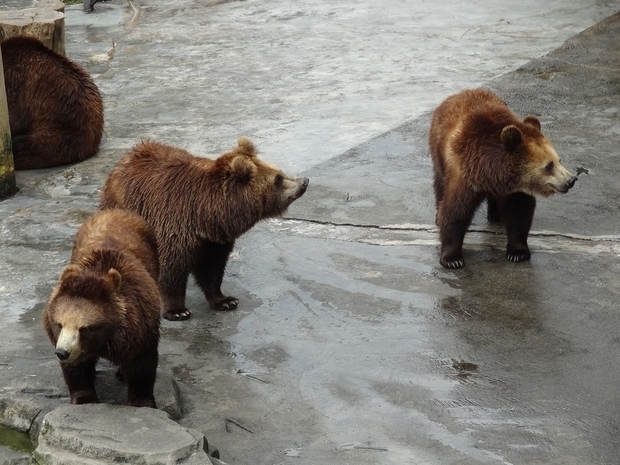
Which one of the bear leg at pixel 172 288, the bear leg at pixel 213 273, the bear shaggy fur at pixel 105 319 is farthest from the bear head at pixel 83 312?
the bear leg at pixel 213 273

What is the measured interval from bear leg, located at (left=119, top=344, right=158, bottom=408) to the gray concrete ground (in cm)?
19

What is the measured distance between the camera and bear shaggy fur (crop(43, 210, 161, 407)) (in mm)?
5074

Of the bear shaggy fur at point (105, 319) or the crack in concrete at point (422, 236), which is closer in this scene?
the bear shaggy fur at point (105, 319)

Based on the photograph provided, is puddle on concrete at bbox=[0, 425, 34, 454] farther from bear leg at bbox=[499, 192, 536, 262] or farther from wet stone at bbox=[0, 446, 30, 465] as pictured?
bear leg at bbox=[499, 192, 536, 262]

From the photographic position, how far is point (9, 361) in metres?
6.08

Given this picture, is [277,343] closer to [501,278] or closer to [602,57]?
[501,278]

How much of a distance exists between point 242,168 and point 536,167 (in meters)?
2.35

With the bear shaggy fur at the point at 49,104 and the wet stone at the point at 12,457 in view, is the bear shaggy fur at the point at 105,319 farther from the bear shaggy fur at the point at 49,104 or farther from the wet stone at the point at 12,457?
the bear shaggy fur at the point at 49,104

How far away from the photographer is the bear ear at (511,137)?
24.4 ft

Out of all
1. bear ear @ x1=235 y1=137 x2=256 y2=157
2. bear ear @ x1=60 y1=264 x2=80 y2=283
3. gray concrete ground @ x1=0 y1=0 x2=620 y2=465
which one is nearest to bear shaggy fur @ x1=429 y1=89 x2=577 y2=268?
gray concrete ground @ x1=0 y1=0 x2=620 y2=465

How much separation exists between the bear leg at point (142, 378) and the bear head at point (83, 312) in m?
0.20

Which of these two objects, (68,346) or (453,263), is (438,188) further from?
(68,346)

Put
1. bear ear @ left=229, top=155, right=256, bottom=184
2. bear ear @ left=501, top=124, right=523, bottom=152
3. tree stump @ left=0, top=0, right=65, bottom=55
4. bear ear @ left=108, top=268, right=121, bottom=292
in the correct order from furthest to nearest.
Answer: tree stump @ left=0, top=0, right=65, bottom=55 → bear ear @ left=501, top=124, right=523, bottom=152 → bear ear @ left=229, top=155, right=256, bottom=184 → bear ear @ left=108, top=268, right=121, bottom=292

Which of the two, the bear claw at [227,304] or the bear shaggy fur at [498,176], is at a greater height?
the bear shaggy fur at [498,176]
